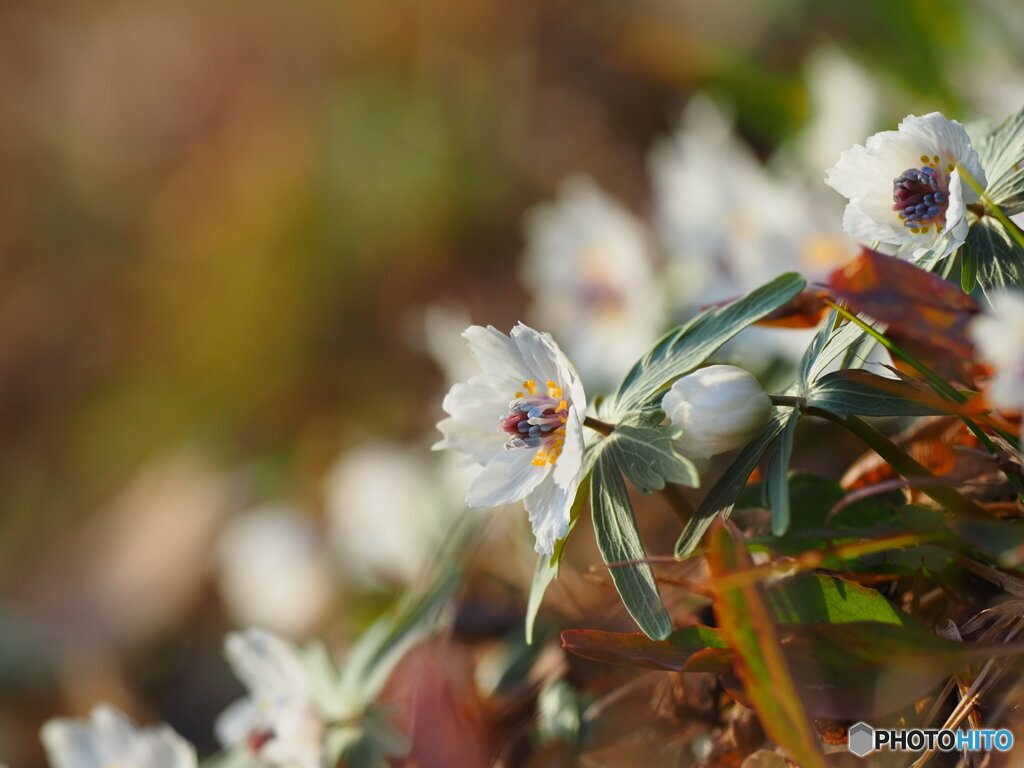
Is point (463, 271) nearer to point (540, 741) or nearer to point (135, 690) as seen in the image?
point (135, 690)

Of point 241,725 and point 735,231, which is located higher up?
point 735,231

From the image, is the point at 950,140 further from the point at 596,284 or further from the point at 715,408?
the point at 596,284

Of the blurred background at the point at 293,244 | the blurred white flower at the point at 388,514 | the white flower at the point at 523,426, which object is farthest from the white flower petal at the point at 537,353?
the blurred white flower at the point at 388,514

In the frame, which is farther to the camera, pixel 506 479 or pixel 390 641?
pixel 390 641

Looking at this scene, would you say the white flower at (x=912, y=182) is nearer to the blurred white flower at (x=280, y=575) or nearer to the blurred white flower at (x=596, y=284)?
the blurred white flower at (x=596, y=284)

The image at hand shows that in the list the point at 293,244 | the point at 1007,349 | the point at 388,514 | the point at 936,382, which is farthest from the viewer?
the point at 293,244

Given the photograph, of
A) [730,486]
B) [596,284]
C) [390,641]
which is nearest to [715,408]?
[730,486]

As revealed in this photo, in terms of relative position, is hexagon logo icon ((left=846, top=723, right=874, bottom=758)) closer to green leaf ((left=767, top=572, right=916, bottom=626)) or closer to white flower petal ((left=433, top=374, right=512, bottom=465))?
green leaf ((left=767, top=572, right=916, bottom=626))
